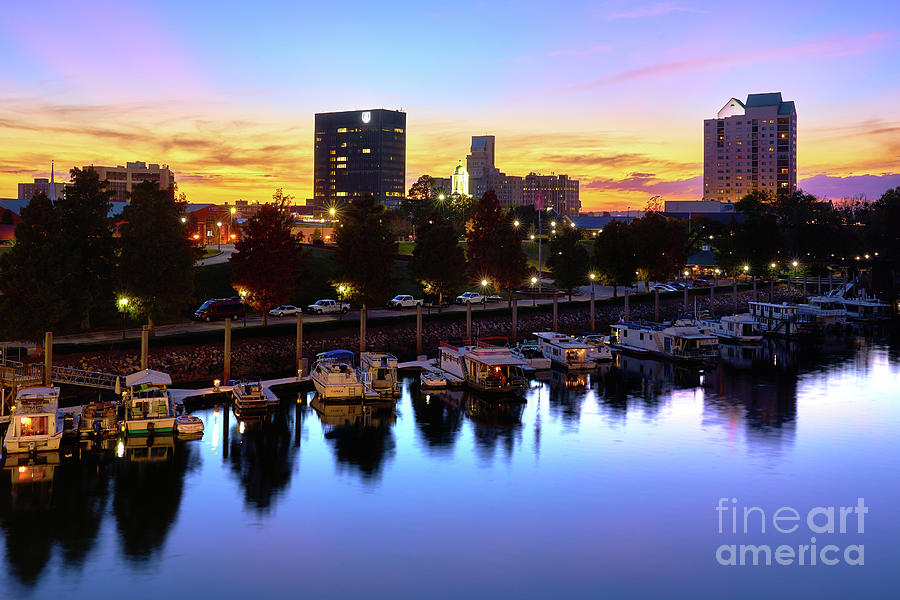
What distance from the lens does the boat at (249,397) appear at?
53.6 meters

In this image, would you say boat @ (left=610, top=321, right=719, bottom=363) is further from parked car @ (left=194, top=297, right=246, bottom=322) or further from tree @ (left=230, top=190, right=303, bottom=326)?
parked car @ (left=194, top=297, right=246, bottom=322)

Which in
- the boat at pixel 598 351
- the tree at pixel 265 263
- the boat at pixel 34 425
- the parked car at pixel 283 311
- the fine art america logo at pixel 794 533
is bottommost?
the fine art america logo at pixel 794 533

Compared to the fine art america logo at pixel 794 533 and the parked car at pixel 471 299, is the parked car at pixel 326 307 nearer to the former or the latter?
the parked car at pixel 471 299

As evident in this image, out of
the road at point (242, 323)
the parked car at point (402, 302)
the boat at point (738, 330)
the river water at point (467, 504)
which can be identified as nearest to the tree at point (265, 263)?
the road at point (242, 323)

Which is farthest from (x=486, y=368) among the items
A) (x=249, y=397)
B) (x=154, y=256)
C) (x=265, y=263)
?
(x=154, y=256)

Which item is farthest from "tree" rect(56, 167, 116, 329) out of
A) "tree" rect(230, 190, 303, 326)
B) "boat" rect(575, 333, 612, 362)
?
"boat" rect(575, 333, 612, 362)

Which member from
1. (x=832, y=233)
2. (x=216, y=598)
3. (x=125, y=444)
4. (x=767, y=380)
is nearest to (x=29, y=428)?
(x=125, y=444)

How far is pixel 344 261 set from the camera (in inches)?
3366

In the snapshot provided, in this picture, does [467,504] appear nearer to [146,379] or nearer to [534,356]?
[146,379]

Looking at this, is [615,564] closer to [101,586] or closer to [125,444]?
[101,586]

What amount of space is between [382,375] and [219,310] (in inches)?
1053

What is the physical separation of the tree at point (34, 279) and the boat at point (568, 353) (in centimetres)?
4281

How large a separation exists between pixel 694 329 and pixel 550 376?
20230 mm

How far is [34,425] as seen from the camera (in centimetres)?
4428
